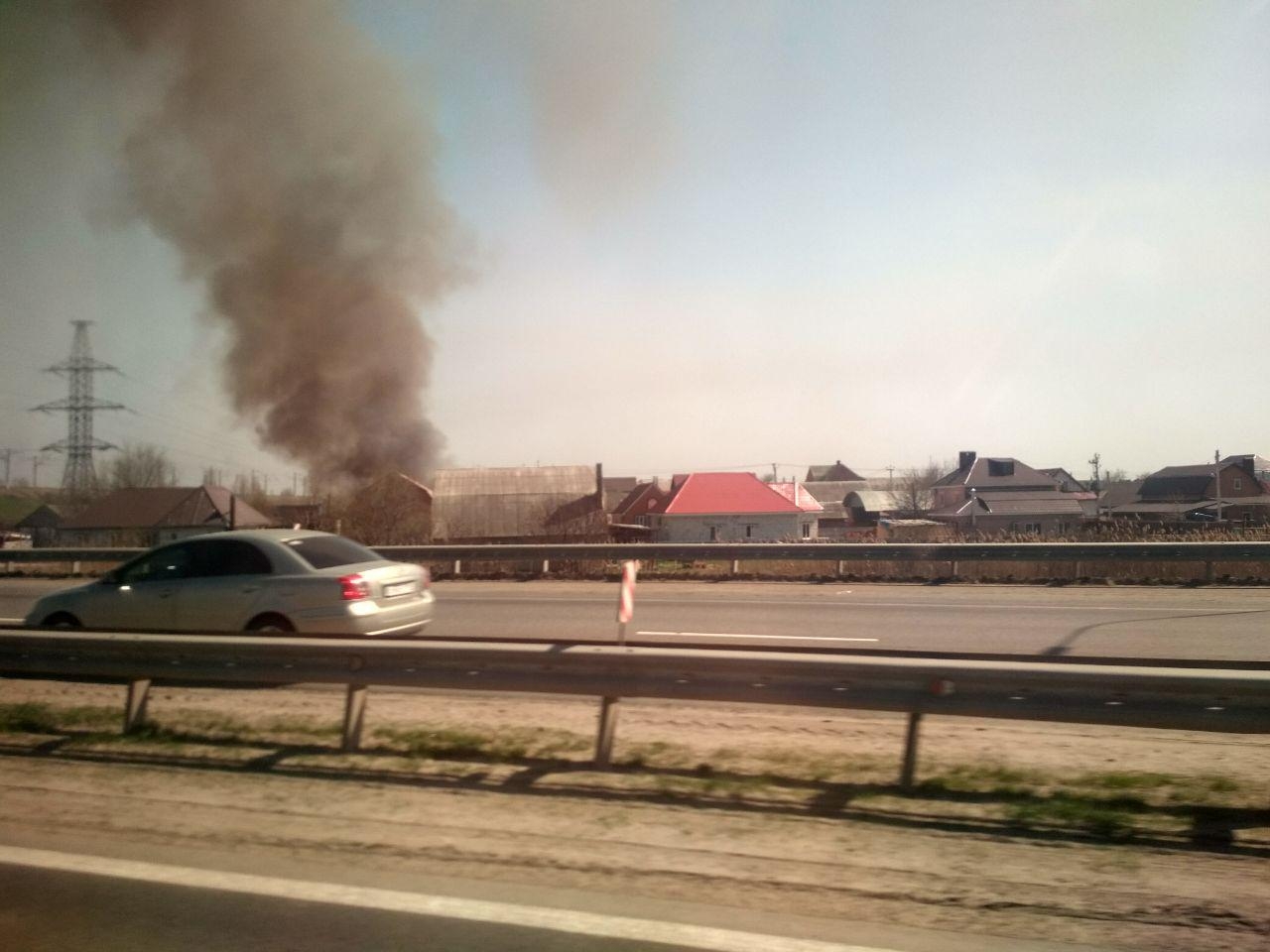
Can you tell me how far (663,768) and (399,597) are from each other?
13.9 feet

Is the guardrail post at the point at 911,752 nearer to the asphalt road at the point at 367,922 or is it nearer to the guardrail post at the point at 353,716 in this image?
the asphalt road at the point at 367,922

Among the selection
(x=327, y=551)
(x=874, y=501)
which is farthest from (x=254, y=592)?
(x=874, y=501)

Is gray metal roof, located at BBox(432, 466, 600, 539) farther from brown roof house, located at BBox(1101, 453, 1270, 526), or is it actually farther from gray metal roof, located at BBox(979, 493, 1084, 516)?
brown roof house, located at BBox(1101, 453, 1270, 526)

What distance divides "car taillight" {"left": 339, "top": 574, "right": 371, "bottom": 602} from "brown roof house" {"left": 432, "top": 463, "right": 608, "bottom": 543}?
61.2 ft

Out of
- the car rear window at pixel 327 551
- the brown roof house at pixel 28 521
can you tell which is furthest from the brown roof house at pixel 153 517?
the car rear window at pixel 327 551

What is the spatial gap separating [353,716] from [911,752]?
3431mm

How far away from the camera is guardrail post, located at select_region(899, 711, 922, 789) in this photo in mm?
5238

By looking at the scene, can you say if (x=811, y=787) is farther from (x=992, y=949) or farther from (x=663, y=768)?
(x=992, y=949)

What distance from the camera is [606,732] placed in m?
5.80

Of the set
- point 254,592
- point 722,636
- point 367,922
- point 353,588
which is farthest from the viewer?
point 722,636

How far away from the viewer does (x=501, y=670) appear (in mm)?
6004

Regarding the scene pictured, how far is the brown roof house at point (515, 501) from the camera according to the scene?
31172 millimetres

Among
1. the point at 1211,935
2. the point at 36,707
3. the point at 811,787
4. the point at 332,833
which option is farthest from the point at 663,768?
the point at 36,707

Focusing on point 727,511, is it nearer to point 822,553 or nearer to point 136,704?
point 822,553
